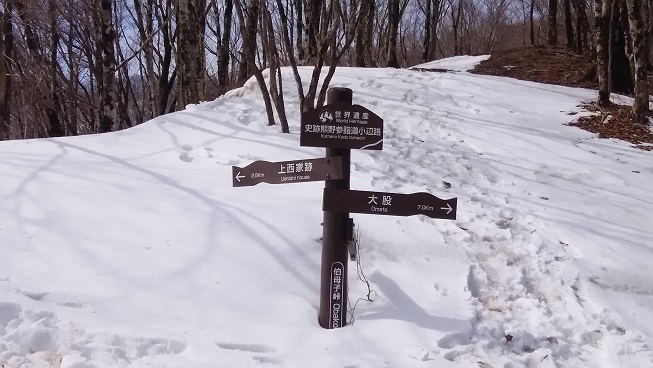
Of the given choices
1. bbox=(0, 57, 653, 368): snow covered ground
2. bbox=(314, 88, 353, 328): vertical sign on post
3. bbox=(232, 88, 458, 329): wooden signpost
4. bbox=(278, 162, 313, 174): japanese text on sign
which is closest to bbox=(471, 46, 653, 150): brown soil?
bbox=(0, 57, 653, 368): snow covered ground

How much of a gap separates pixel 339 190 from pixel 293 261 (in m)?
1.03

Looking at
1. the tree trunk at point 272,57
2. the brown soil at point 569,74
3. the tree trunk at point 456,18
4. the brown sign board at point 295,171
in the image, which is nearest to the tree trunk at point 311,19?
the brown soil at point 569,74

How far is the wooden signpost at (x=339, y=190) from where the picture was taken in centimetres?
309

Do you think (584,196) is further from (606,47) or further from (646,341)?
(606,47)

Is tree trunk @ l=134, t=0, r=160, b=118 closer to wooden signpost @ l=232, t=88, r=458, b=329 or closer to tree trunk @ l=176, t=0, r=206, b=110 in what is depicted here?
tree trunk @ l=176, t=0, r=206, b=110

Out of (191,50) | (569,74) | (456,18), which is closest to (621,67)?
(569,74)

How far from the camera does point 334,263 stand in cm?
324

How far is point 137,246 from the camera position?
3840 mm

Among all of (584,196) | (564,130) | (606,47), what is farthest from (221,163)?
(606,47)

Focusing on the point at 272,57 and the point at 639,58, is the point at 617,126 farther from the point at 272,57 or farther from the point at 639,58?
the point at 272,57

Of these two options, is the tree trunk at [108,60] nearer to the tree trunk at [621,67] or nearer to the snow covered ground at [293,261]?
the snow covered ground at [293,261]

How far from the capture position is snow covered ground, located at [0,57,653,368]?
3.02 m

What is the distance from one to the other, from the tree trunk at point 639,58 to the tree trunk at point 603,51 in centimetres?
84

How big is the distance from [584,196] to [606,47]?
5.30 meters
